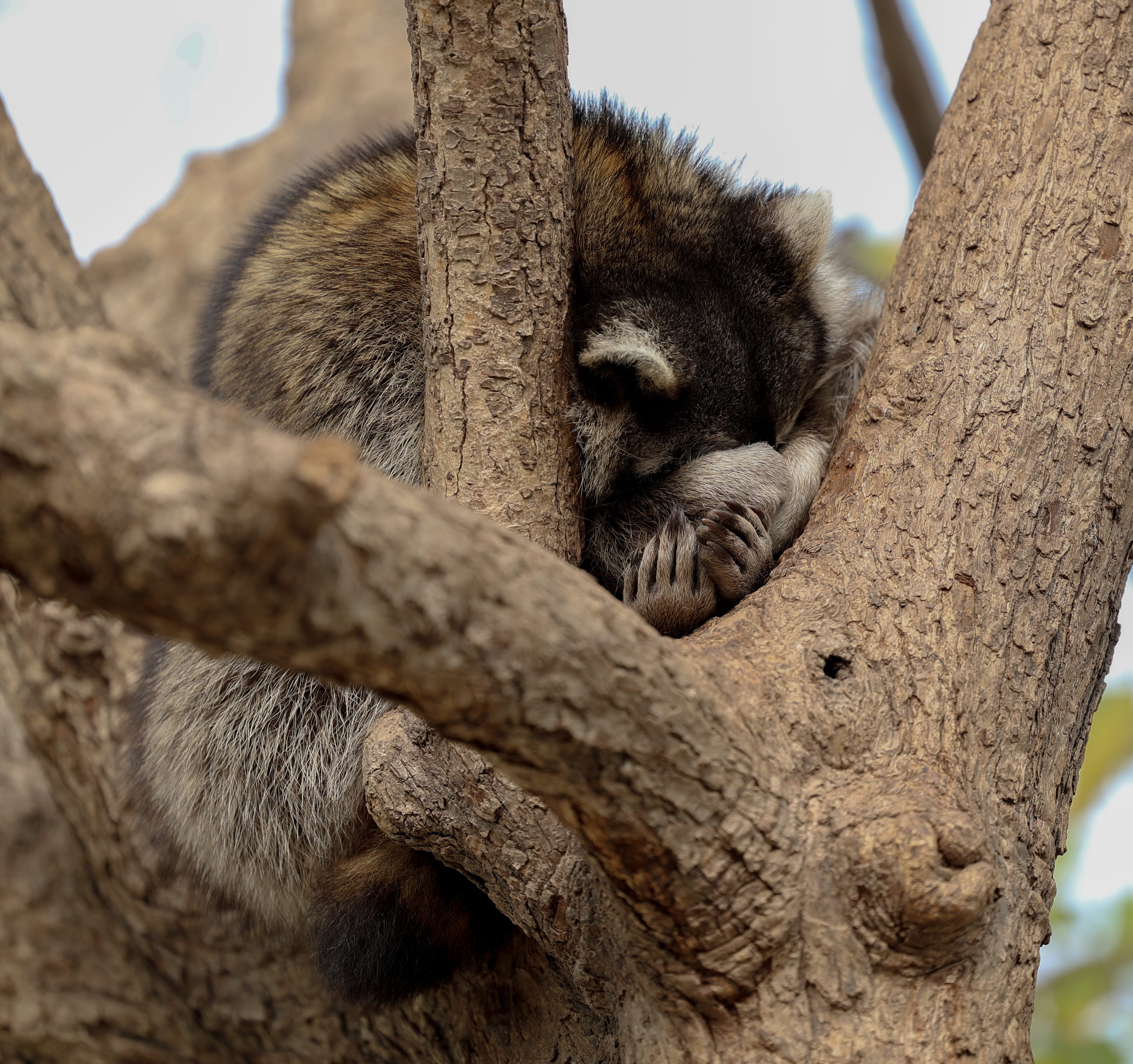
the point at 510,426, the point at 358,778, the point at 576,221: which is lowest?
the point at 358,778

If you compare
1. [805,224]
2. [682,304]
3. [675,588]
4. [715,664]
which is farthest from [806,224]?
[715,664]

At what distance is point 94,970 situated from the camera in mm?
2154

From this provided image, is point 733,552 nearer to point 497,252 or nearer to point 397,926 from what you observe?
point 497,252

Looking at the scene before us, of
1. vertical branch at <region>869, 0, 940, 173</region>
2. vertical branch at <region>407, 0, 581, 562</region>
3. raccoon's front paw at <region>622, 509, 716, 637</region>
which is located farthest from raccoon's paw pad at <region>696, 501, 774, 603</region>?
vertical branch at <region>869, 0, 940, 173</region>

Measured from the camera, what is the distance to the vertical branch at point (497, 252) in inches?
66.4

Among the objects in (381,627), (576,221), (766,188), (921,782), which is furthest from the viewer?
(766,188)

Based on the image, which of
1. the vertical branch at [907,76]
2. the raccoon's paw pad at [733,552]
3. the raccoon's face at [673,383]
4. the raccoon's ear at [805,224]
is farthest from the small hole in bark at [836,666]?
the vertical branch at [907,76]

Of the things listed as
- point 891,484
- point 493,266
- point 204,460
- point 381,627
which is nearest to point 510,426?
point 493,266

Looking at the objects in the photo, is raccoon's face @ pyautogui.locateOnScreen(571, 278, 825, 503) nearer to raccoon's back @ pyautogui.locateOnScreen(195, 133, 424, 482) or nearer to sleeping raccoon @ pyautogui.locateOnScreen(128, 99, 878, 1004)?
sleeping raccoon @ pyautogui.locateOnScreen(128, 99, 878, 1004)

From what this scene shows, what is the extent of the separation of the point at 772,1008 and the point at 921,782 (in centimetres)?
37

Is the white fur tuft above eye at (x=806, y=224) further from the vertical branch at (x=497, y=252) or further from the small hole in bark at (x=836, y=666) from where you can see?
the small hole in bark at (x=836, y=666)

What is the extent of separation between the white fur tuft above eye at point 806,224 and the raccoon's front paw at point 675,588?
0.97 m

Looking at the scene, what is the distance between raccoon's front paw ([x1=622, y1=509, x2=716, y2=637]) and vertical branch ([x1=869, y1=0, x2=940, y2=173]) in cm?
215

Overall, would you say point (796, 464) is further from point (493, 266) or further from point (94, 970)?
point (94, 970)
